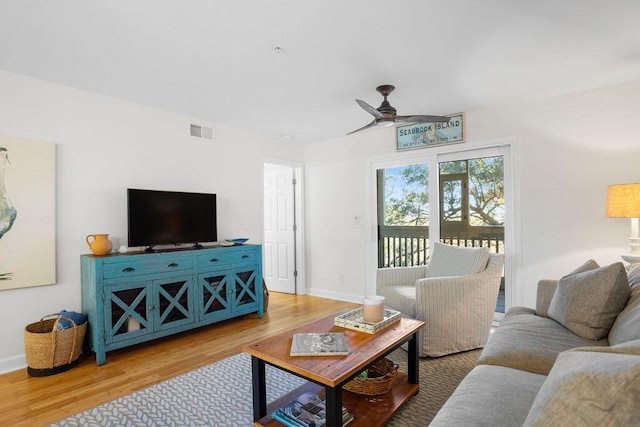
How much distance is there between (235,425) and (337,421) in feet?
2.58

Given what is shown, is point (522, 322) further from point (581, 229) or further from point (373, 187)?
point (373, 187)

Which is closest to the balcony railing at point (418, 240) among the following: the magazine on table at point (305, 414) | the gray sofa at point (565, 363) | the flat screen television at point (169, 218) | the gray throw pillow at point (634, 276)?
→ the gray sofa at point (565, 363)

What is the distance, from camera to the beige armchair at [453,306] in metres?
2.75

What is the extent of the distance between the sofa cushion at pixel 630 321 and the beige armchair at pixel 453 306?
1052 millimetres

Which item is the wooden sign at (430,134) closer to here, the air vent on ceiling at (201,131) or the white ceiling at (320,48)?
the white ceiling at (320,48)

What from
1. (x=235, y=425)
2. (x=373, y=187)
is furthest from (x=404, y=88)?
(x=235, y=425)

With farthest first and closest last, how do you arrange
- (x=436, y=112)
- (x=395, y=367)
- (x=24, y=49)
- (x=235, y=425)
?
1. (x=436, y=112)
2. (x=24, y=49)
3. (x=395, y=367)
4. (x=235, y=425)

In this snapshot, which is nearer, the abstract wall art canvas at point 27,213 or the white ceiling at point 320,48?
the white ceiling at point 320,48

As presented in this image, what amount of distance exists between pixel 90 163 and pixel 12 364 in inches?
68.3

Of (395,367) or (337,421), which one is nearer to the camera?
(337,421)

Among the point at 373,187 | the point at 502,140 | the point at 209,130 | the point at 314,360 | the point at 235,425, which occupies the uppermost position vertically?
the point at 209,130

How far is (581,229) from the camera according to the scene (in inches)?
126

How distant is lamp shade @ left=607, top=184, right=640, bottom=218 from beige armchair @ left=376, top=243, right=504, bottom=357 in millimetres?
899

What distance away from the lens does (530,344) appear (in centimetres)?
176
